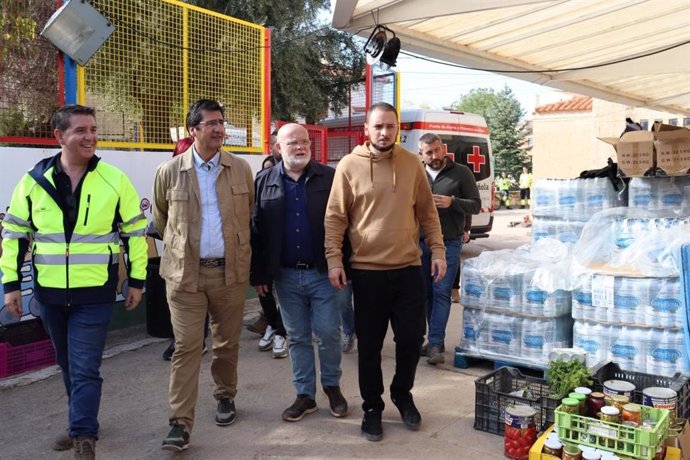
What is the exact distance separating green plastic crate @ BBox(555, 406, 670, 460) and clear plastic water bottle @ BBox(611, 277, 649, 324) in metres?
1.16

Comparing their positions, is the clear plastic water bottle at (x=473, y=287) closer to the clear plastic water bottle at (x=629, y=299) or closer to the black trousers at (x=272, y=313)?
the clear plastic water bottle at (x=629, y=299)

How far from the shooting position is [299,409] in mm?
3912

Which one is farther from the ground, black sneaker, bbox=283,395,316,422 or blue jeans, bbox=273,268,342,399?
blue jeans, bbox=273,268,342,399

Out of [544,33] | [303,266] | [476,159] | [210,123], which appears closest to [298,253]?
[303,266]

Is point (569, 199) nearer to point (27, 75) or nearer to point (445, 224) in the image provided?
point (445, 224)

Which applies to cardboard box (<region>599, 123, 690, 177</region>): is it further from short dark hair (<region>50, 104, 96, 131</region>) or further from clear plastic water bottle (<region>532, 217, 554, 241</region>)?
short dark hair (<region>50, 104, 96, 131</region>)

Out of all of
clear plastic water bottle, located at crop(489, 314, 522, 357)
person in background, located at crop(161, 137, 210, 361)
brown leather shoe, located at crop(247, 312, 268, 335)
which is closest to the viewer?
clear plastic water bottle, located at crop(489, 314, 522, 357)

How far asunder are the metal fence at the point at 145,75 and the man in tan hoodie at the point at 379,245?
10.2 feet

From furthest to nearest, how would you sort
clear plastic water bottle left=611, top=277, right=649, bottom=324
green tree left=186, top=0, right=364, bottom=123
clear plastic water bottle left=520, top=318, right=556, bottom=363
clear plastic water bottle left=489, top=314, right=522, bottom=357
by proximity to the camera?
green tree left=186, top=0, right=364, bottom=123, clear plastic water bottle left=489, top=314, right=522, bottom=357, clear plastic water bottle left=520, top=318, right=556, bottom=363, clear plastic water bottle left=611, top=277, right=649, bottom=324

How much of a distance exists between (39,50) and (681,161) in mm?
5699

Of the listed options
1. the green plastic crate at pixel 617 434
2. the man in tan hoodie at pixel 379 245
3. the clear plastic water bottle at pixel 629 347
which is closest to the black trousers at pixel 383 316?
the man in tan hoodie at pixel 379 245

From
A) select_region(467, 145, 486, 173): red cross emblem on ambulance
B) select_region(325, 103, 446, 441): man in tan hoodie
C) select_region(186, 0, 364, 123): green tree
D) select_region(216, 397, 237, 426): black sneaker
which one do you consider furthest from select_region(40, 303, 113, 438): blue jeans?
select_region(467, 145, 486, 173): red cross emblem on ambulance

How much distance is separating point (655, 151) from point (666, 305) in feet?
6.18

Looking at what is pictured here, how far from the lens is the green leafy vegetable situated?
3.45m
